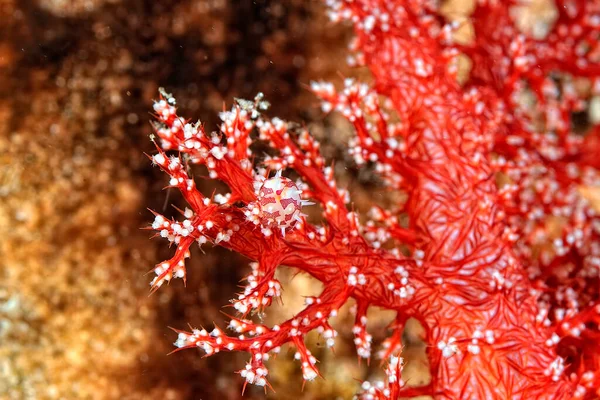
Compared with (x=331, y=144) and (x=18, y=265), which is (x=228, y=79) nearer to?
(x=331, y=144)

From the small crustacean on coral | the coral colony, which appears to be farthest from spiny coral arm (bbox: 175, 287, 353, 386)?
the small crustacean on coral

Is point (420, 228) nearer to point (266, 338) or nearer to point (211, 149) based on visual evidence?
point (266, 338)

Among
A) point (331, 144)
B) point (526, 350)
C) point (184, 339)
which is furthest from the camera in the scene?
point (331, 144)

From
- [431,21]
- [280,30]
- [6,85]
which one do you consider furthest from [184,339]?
[431,21]

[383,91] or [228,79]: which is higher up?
[228,79]

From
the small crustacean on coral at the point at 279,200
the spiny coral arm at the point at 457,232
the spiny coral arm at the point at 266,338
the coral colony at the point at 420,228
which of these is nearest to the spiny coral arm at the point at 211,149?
the coral colony at the point at 420,228

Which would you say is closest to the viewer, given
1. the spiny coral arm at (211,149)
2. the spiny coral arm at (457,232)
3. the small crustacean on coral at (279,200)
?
the small crustacean on coral at (279,200)

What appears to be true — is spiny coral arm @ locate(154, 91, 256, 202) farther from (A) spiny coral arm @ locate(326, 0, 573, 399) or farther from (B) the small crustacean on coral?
(A) spiny coral arm @ locate(326, 0, 573, 399)

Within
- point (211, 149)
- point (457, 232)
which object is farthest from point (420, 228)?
point (211, 149)

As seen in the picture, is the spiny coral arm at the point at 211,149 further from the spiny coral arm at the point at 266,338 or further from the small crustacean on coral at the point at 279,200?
the spiny coral arm at the point at 266,338
